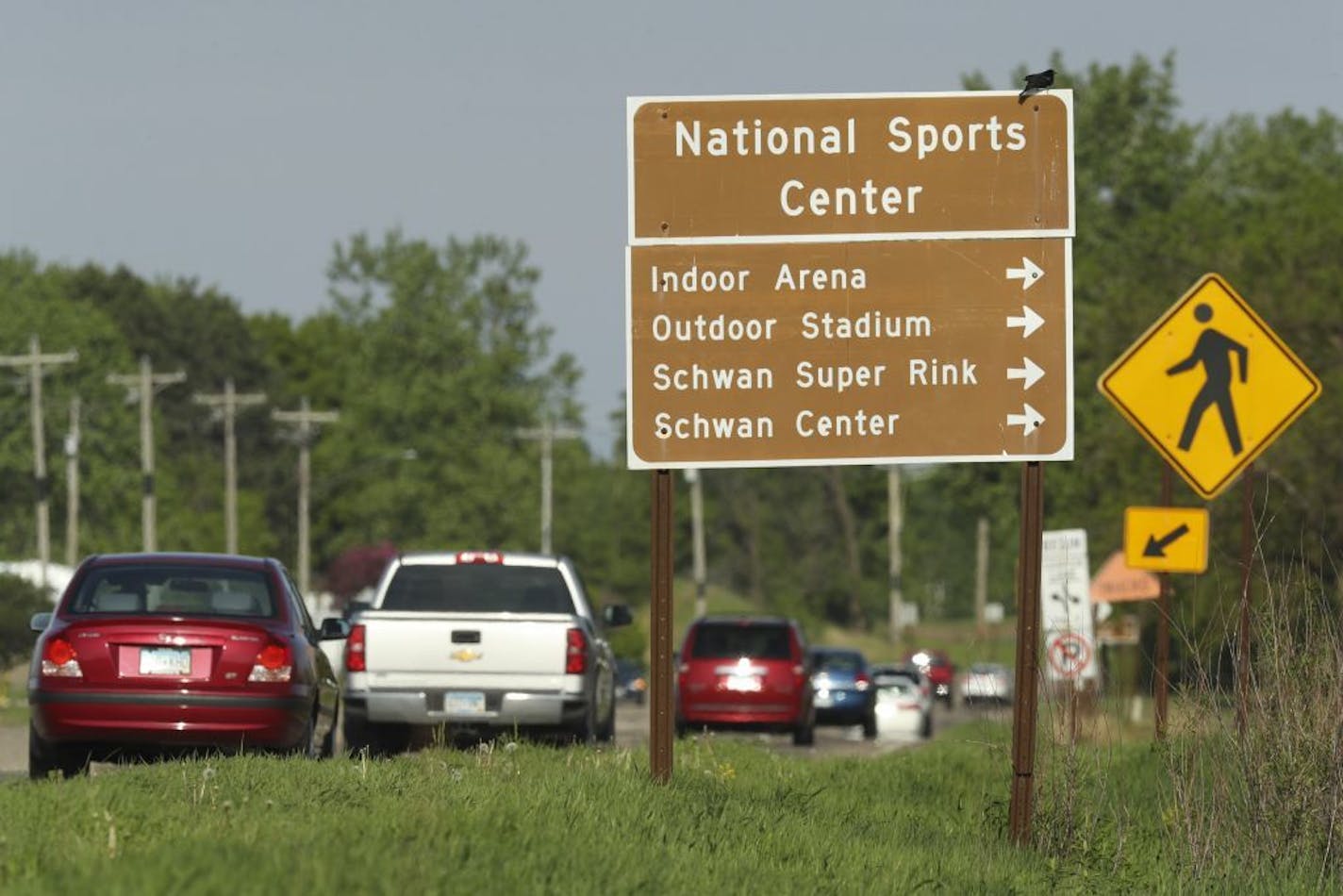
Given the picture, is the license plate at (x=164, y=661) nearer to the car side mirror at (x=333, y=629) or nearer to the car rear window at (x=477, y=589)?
the car side mirror at (x=333, y=629)

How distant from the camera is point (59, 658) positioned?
16984 millimetres

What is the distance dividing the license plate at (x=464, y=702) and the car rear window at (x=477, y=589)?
112 centimetres

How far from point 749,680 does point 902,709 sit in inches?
580

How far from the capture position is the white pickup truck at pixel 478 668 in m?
21.2

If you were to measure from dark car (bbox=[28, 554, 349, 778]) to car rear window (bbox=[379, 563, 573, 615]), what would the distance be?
175 inches

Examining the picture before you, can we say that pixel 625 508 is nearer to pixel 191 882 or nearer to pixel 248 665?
pixel 248 665

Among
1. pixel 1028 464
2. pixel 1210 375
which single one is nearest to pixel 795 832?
pixel 1028 464

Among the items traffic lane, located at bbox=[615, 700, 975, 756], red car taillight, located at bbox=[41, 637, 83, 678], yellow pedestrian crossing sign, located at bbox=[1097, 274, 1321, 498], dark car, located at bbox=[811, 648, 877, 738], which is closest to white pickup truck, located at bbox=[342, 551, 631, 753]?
traffic lane, located at bbox=[615, 700, 975, 756]

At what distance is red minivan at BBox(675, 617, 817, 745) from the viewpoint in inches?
1323

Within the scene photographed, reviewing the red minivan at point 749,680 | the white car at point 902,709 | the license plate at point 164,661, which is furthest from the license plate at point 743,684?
the license plate at point 164,661

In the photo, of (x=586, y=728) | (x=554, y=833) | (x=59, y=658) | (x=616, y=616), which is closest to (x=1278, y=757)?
(x=554, y=833)

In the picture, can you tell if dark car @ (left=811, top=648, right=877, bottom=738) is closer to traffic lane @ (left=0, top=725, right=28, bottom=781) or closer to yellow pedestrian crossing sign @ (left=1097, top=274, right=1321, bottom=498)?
traffic lane @ (left=0, top=725, right=28, bottom=781)

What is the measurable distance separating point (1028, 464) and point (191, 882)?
6713 mm

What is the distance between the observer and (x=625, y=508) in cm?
13600
